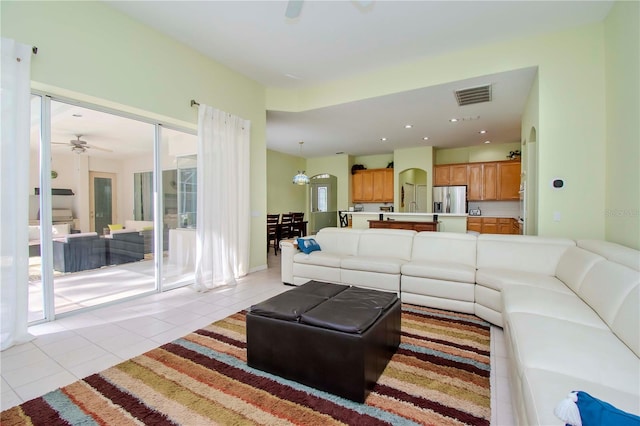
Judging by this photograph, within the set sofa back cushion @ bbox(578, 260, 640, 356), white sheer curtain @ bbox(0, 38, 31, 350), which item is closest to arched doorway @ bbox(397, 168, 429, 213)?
sofa back cushion @ bbox(578, 260, 640, 356)

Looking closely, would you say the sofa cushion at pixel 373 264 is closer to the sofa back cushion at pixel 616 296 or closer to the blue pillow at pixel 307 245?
the blue pillow at pixel 307 245

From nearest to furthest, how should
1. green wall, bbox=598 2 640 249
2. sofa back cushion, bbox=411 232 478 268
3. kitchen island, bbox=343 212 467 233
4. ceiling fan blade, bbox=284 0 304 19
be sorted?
ceiling fan blade, bbox=284 0 304 19 < green wall, bbox=598 2 640 249 < sofa back cushion, bbox=411 232 478 268 < kitchen island, bbox=343 212 467 233

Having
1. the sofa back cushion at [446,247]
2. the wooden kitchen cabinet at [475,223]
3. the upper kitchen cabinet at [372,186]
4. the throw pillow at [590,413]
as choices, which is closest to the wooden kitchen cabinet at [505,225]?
the wooden kitchen cabinet at [475,223]

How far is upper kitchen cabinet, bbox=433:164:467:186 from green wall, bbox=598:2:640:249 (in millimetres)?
4811

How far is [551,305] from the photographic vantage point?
2068 mm

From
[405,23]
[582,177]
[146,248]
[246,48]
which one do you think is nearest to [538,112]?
[582,177]

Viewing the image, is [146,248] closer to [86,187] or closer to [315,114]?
[86,187]

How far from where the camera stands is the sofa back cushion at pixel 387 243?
400 cm

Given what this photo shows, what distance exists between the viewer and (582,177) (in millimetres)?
3357

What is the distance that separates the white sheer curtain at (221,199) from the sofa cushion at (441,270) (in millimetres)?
2584

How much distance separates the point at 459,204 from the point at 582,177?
4625 mm

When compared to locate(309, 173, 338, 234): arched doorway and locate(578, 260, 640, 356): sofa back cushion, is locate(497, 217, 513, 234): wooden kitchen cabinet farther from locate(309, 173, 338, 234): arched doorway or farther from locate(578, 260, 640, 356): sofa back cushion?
locate(578, 260, 640, 356): sofa back cushion

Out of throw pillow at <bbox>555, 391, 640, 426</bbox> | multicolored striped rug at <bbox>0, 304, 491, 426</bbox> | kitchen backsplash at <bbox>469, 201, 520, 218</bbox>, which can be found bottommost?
multicolored striped rug at <bbox>0, 304, 491, 426</bbox>

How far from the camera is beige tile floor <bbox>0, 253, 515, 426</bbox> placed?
1.92 meters
